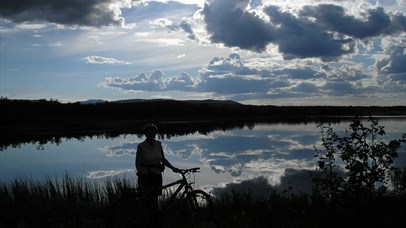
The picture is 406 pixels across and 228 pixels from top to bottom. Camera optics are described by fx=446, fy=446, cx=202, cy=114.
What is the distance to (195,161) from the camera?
25984mm

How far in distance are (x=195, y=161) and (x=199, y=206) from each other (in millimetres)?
17146

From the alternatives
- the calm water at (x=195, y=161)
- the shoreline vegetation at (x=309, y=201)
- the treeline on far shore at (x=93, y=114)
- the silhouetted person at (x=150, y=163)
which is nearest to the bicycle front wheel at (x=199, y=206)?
the shoreline vegetation at (x=309, y=201)

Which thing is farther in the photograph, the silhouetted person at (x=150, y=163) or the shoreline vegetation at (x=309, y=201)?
the silhouetted person at (x=150, y=163)

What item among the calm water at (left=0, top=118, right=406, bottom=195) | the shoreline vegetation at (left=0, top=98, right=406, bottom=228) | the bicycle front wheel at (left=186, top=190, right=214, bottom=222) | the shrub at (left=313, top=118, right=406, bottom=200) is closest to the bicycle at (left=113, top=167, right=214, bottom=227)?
the bicycle front wheel at (left=186, top=190, right=214, bottom=222)

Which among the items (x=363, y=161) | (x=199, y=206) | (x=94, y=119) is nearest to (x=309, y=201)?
(x=199, y=206)

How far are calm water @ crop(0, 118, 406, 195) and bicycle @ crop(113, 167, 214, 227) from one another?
786 cm

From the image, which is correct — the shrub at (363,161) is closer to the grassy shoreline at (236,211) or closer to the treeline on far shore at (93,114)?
the grassy shoreline at (236,211)

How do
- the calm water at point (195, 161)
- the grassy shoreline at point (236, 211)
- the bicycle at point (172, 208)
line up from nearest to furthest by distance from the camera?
the grassy shoreline at point (236, 211) → the bicycle at point (172, 208) → the calm water at point (195, 161)

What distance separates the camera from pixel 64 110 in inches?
2640

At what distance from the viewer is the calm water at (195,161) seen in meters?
19.7

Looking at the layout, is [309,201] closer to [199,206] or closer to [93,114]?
[199,206]

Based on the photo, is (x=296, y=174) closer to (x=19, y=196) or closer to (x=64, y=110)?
(x=19, y=196)

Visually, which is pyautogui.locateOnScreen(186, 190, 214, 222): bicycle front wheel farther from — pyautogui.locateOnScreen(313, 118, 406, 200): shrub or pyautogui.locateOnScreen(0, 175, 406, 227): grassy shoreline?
pyautogui.locateOnScreen(313, 118, 406, 200): shrub

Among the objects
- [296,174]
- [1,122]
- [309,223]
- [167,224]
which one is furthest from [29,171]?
[1,122]
